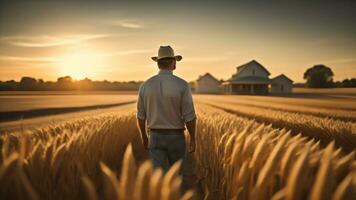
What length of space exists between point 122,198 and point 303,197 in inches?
40.2

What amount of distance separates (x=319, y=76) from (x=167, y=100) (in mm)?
93191

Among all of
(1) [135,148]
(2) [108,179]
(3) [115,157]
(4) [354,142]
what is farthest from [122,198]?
(4) [354,142]

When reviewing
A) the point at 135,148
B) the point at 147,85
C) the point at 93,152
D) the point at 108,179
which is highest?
the point at 147,85

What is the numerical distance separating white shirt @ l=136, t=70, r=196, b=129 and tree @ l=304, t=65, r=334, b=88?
84919 millimetres

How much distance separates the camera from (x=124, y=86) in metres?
125

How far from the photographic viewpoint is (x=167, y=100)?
3.26 meters

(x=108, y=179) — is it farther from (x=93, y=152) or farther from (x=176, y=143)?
(x=93, y=152)

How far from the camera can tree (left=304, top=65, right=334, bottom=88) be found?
80.9 m

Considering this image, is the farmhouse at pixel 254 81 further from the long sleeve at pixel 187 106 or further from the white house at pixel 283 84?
the long sleeve at pixel 187 106

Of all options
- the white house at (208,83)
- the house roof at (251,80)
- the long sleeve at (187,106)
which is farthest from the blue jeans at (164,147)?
the white house at (208,83)

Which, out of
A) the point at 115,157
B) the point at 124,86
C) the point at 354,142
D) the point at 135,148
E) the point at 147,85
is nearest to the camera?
the point at 147,85

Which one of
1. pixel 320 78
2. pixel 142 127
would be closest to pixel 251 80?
pixel 320 78

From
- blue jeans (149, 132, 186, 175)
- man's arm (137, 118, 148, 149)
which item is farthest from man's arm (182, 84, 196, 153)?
man's arm (137, 118, 148, 149)

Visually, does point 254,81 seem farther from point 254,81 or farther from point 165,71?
point 165,71
